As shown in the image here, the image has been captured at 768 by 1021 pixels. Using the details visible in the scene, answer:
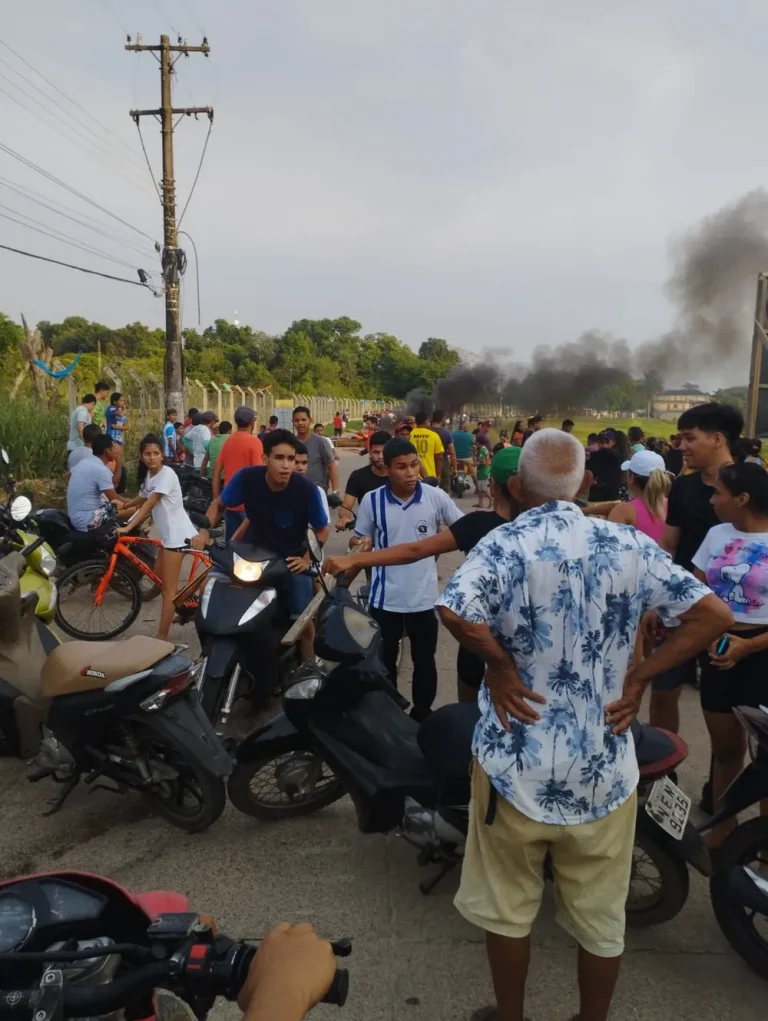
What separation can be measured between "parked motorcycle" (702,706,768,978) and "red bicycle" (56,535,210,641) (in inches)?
170

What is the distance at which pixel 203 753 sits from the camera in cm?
309

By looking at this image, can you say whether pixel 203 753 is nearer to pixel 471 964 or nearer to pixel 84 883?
pixel 471 964

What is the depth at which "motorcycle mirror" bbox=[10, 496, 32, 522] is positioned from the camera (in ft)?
14.8

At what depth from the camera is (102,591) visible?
19.6 feet

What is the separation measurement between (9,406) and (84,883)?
1298cm

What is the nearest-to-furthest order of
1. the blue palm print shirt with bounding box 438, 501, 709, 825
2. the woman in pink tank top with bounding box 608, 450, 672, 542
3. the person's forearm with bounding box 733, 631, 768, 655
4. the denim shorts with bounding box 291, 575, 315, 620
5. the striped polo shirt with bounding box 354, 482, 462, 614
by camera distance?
the blue palm print shirt with bounding box 438, 501, 709, 825 < the person's forearm with bounding box 733, 631, 768, 655 < the striped polo shirt with bounding box 354, 482, 462, 614 < the denim shorts with bounding box 291, 575, 315, 620 < the woman in pink tank top with bounding box 608, 450, 672, 542

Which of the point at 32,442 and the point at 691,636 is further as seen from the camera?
the point at 32,442

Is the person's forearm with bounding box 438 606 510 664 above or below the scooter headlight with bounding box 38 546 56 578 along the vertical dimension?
above

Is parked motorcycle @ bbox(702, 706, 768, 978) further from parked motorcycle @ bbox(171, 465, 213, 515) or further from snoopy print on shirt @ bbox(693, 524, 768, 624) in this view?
parked motorcycle @ bbox(171, 465, 213, 515)

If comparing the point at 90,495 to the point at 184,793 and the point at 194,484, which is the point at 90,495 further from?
the point at 194,484

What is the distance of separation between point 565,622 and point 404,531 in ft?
7.82

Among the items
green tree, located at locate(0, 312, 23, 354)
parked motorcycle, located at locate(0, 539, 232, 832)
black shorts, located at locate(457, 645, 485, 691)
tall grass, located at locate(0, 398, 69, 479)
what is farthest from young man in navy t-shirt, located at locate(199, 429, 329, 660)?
green tree, located at locate(0, 312, 23, 354)

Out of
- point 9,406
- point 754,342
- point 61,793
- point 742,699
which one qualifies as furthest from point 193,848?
point 9,406

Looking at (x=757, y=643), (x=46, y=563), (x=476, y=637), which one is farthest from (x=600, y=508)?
(x=46, y=563)
